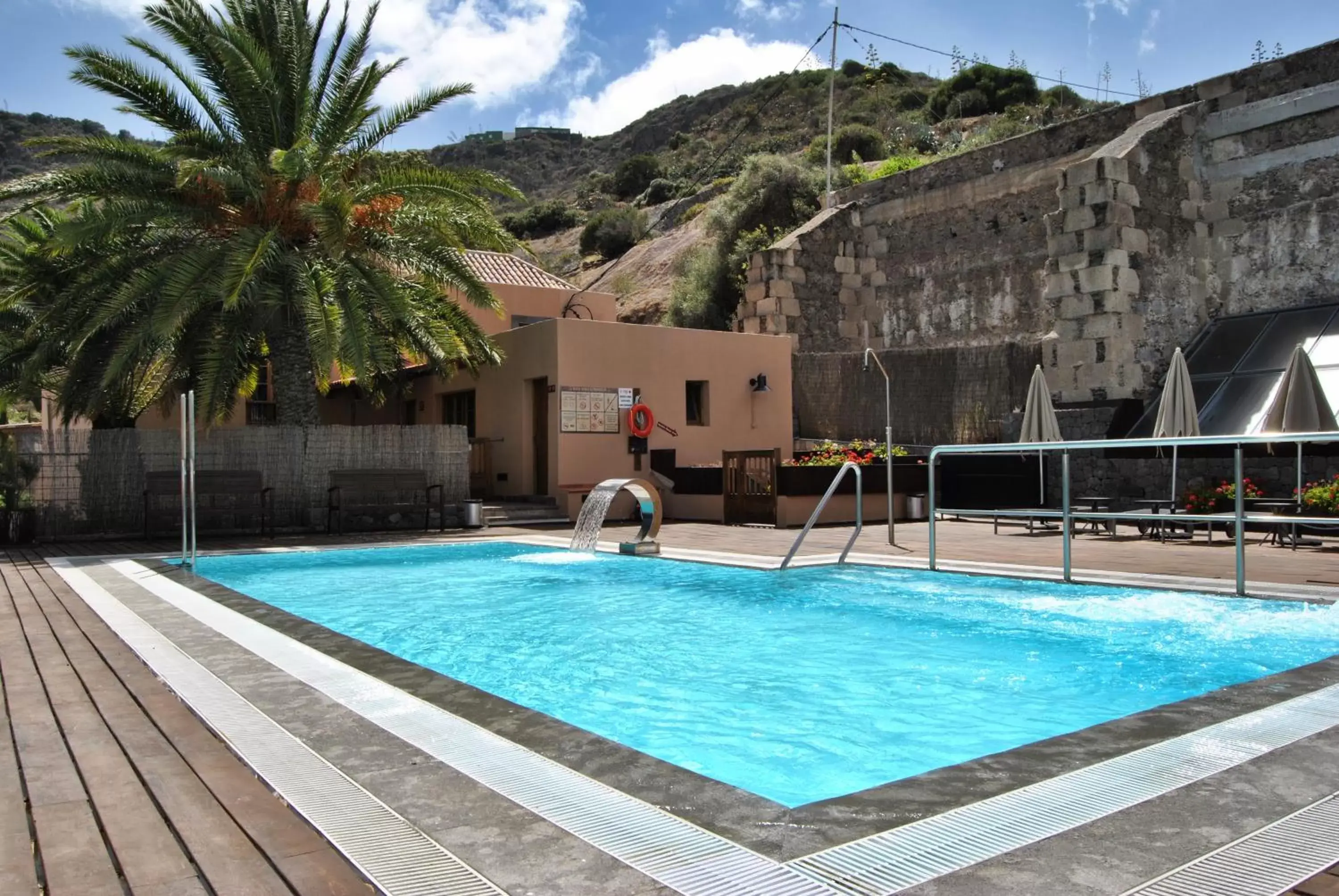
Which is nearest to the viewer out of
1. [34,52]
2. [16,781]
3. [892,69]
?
[16,781]

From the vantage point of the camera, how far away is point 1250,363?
1667 centimetres

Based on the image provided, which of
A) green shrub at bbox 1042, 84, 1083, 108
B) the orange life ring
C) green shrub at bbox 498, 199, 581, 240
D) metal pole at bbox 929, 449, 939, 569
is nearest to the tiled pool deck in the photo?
metal pole at bbox 929, 449, 939, 569

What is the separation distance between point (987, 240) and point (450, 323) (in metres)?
13.7

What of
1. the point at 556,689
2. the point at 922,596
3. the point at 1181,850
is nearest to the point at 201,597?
the point at 556,689

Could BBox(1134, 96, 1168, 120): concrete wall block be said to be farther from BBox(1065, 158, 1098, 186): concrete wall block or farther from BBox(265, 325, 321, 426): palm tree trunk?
BBox(265, 325, 321, 426): palm tree trunk

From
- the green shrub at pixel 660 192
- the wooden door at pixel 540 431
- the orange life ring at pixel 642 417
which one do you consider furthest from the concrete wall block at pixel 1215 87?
the green shrub at pixel 660 192

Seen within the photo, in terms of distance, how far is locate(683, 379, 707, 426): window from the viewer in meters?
19.8

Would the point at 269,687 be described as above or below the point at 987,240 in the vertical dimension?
below

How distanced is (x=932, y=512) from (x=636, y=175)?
61.2 metres

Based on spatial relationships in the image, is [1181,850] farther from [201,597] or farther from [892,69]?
[892,69]

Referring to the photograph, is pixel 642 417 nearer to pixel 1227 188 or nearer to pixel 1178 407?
pixel 1178 407

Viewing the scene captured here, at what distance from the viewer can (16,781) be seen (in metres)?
3.09

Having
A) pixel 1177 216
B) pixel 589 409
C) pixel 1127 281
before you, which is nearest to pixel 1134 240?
pixel 1127 281

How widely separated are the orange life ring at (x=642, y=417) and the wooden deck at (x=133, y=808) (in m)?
13.7
